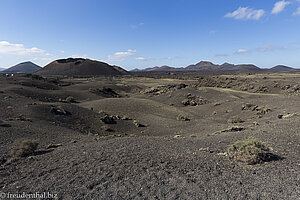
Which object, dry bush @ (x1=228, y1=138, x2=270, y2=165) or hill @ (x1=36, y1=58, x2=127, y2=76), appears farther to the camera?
hill @ (x1=36, y1=58, x2=127, y2=76)

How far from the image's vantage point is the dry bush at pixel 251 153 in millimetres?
6164

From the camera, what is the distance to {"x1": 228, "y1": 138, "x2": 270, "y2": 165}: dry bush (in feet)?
20.2

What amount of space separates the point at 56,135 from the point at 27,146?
352 centimetres

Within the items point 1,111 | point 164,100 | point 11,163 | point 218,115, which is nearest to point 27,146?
point 11,163

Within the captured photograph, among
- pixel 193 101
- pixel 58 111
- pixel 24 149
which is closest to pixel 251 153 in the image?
pixel 24 149

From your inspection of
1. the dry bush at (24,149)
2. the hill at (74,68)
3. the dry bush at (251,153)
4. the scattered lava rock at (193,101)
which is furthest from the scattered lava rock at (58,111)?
the hill at (74,68)

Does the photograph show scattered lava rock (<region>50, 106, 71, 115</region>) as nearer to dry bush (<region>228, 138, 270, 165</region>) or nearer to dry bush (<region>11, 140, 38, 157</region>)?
dry bush (<region>11, 140, 38, 157</region>)

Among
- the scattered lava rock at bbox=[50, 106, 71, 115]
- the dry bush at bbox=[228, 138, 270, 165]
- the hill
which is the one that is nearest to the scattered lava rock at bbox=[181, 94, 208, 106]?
the scattered lava rock at bbox=[50, 106, 71, 115]

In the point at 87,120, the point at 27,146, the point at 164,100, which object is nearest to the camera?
the point at 27,146

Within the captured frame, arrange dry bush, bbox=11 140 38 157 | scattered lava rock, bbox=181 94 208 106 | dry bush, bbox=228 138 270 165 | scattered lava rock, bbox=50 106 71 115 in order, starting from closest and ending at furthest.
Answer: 1. dry bush, bbox=228 138 270 165
2. dry bush, bbox=11 140 38 157
3. scattered lava rock, bbox=50 106 71 115
4. scattered lava rock, bbox=181 94 208 106

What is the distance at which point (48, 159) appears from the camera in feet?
25.6

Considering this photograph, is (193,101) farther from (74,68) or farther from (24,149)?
(74,68)

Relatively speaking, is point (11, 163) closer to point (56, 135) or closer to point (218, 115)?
point (56, 135)

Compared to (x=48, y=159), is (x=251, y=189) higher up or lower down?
higher up
